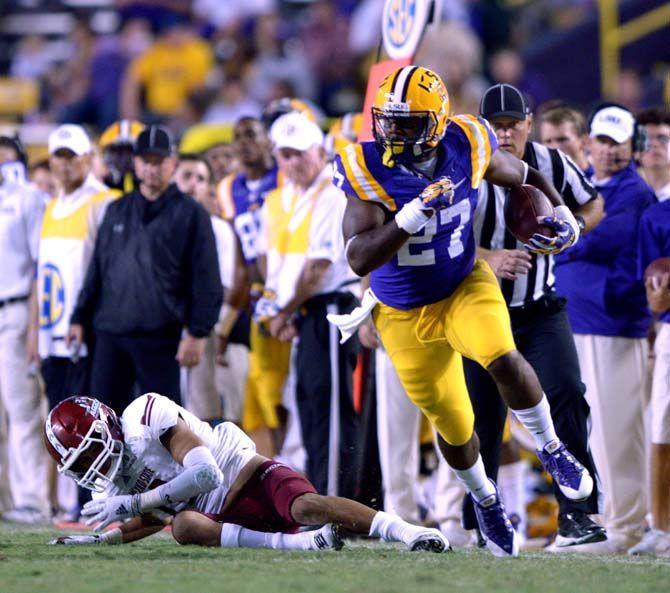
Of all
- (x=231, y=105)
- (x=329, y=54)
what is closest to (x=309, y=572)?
(x=231, y=105)

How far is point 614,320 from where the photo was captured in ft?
22.2

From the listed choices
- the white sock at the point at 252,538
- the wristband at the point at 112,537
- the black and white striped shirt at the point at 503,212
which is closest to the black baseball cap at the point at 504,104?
the black and white striped shirt at the point at 503,212

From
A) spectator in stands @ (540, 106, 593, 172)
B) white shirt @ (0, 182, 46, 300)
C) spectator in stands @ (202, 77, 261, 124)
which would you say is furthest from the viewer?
spectator in stands @ (202, 77, 261, 124)

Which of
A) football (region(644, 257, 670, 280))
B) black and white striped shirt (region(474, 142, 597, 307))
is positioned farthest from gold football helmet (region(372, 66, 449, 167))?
football (region(644, 257, 670, 280))

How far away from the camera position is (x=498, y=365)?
5203mm

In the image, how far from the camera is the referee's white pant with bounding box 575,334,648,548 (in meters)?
6.59

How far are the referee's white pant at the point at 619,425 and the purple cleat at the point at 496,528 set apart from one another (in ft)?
3.86

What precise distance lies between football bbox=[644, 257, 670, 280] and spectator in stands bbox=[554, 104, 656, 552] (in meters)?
0.39

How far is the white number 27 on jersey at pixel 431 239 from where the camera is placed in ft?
17.9

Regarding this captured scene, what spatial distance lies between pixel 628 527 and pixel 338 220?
7.46 ft

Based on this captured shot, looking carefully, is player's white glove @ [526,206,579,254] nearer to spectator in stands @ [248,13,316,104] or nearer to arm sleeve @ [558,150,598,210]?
arm sleeve @ [558,150,598,210]

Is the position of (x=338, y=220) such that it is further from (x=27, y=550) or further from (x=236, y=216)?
(x=27, y=550)

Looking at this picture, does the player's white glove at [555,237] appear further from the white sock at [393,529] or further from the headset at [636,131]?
the headset at [636,131]

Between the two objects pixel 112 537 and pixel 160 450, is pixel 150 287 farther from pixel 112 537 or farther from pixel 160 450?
pixel 160 450
